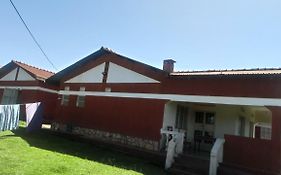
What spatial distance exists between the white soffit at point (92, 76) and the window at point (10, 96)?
9.90 meters

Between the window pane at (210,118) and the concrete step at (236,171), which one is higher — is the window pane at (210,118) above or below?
above

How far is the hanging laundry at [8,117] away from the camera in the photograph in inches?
630

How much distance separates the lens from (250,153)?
13.5m

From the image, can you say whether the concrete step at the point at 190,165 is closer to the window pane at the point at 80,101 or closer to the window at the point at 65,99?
the window pane at the point at 80,101

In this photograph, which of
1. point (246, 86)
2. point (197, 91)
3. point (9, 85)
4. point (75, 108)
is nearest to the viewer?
point (246, 86)

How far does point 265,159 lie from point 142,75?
26.5ft

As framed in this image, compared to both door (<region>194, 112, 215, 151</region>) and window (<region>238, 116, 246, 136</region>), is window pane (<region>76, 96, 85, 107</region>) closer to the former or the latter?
door (<region>194, 112, 215, 151</region>)

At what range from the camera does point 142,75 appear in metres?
18.6

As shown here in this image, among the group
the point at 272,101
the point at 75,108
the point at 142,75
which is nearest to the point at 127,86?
the point at 142,75

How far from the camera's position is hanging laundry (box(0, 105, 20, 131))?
1601 cm

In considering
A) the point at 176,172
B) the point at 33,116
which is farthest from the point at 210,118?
the point at 33,116

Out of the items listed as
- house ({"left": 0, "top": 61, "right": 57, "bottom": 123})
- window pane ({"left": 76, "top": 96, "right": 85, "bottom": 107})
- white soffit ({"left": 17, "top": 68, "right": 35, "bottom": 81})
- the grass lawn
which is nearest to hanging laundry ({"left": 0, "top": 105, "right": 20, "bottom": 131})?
the grass lawn

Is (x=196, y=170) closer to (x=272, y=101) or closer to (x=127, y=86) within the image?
(x=272, y=101)

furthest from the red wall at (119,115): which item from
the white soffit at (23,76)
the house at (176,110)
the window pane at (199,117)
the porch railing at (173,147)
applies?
the white soffit at (23,76)
